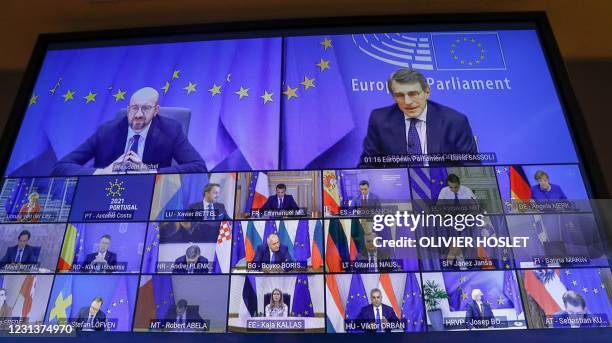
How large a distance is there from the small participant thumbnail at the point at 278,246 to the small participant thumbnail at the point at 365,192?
10 cm

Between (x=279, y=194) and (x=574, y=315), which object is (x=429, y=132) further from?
(x=574, y=315)

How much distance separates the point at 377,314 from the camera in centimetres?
123

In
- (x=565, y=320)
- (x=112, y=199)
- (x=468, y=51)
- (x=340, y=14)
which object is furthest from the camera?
(x=340, y=14)

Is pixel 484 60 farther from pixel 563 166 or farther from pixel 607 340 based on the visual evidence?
pixel 607 340

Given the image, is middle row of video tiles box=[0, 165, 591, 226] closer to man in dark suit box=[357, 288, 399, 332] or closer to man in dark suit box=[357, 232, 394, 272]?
man in dark suit box=[357, 232, 394, 272]

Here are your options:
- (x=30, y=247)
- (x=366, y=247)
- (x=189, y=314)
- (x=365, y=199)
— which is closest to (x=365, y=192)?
(x=365, y=199)

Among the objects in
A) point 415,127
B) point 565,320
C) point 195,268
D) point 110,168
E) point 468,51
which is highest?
point 468,51

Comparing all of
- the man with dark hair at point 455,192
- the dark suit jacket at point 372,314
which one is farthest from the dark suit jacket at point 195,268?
the man with dark hair at point 455,192

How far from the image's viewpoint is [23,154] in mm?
1557

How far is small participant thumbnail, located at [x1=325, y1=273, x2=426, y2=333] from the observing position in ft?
3.99

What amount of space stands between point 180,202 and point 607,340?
132 cm

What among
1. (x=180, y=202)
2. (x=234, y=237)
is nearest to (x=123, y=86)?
(x=180, y=202)

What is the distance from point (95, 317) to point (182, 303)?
0.85 ft

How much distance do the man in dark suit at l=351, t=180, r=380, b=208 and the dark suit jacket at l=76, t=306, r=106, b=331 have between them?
82 cm
